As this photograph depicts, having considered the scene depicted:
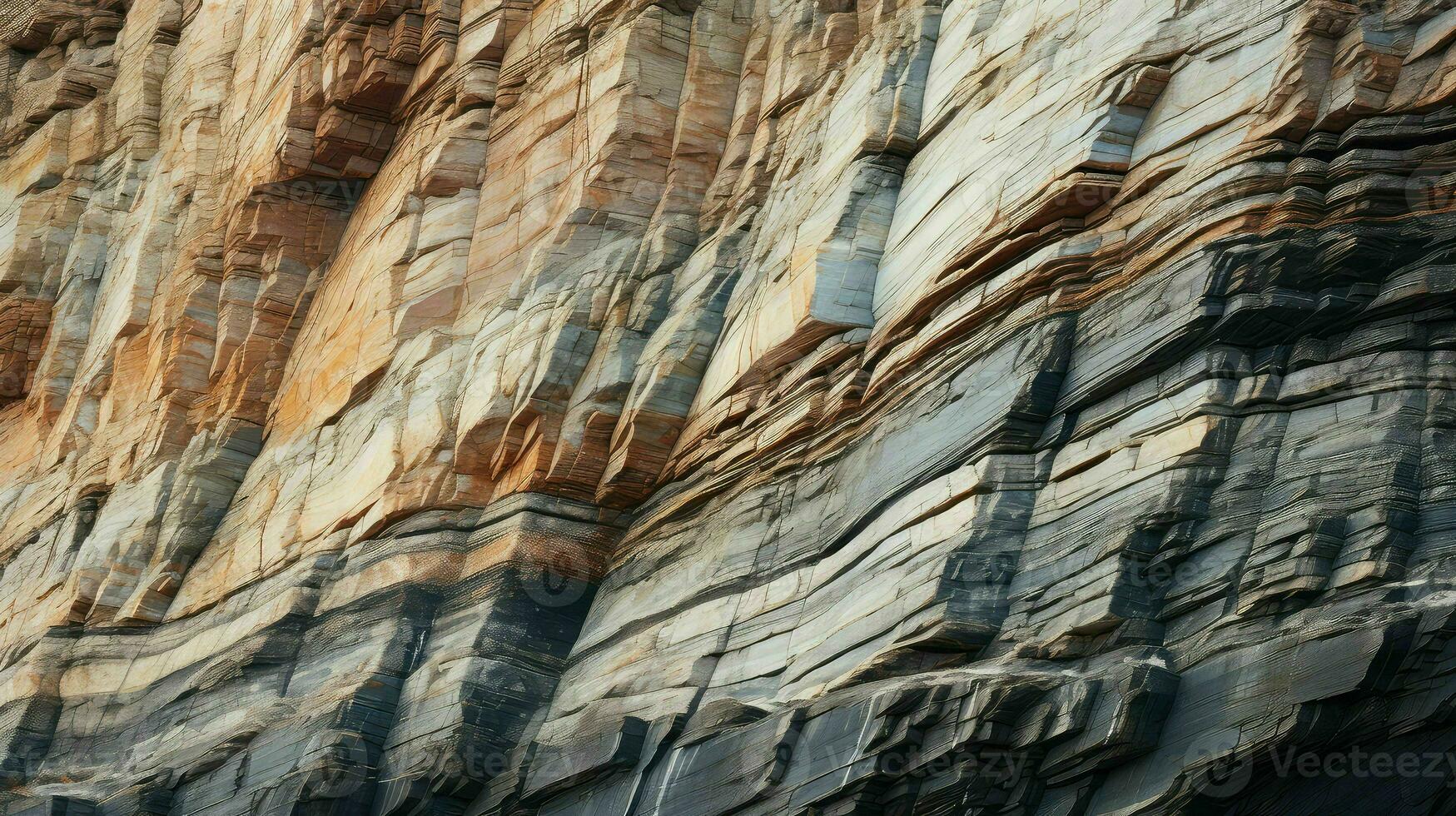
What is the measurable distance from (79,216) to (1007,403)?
21.5m

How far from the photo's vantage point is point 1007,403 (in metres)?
12.0

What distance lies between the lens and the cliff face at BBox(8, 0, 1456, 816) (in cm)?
1009

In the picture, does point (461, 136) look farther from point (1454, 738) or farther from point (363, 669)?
point (1454, 738)

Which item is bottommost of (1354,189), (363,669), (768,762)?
(768,762)

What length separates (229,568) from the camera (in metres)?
Result: 19.1

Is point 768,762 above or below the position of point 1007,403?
below

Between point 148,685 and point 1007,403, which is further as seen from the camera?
point 148,685

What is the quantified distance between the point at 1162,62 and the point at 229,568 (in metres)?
11.1

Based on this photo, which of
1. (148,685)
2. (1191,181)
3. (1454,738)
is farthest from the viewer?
(148,685)

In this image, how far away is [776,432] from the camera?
46.7 ft

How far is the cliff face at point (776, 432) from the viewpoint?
33.1 feet


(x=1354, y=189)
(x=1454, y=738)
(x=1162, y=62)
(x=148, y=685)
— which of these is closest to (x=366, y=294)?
(x=148, y=685)

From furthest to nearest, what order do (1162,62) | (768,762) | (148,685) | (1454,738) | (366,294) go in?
(366,294) → (148,685) → (1162,62) → (768,762) → (1454,738)

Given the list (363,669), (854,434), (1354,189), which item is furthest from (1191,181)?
(363,669)
